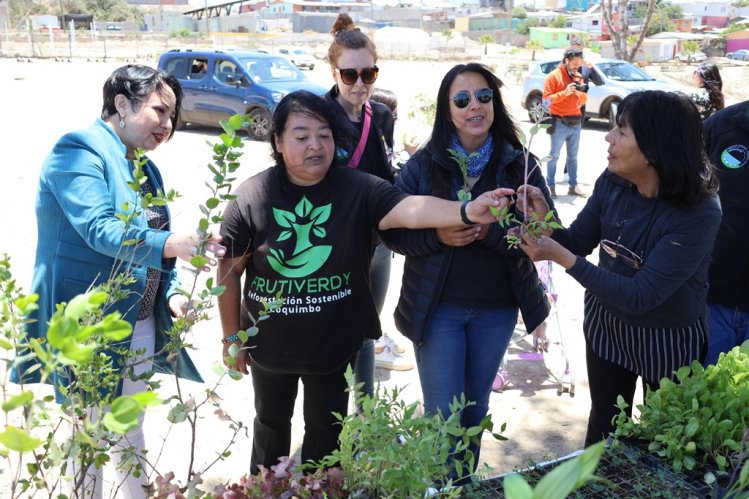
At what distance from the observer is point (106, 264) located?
8.11ft

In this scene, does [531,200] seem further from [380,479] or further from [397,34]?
[397,34]

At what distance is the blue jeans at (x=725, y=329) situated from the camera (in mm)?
2816

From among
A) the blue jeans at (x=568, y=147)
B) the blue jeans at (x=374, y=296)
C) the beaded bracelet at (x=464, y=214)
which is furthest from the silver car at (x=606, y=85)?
the beaded bracelet at (x=464, y=214)

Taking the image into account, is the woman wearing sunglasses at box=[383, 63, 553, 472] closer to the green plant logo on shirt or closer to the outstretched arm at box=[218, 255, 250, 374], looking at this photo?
the green plant logo on shirt

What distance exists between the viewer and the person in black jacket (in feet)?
9.20

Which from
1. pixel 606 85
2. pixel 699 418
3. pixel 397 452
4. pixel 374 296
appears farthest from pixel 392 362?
pixel 606 85

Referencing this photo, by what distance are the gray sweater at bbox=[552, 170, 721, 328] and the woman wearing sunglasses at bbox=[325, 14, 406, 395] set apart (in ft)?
3.40

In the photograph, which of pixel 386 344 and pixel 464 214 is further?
pixel 386 344

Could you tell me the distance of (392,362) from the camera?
451 cm

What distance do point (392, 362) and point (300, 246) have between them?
218cm

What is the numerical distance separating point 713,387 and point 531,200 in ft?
2.77

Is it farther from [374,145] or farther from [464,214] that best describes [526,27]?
[464,214]

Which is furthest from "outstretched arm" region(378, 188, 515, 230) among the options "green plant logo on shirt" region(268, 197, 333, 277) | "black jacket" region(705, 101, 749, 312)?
"black jacket" region(705, 101, 749, 312)

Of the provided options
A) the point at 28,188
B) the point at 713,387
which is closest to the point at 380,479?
the point at 713,387
